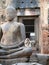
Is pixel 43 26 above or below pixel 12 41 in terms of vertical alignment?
below

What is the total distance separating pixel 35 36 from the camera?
15141 mm

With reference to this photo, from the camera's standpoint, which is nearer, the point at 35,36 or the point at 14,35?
the point at 14,35

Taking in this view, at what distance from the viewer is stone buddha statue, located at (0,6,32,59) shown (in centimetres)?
698

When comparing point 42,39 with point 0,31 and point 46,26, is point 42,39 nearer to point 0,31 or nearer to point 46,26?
point 46,26

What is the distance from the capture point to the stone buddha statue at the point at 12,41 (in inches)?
275

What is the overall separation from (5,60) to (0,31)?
2.05 ft

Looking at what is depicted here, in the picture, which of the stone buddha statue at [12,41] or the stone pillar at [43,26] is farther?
the stone pillar at [43,26]

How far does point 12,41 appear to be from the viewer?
7180 mm

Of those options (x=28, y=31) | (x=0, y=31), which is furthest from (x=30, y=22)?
(x=0, y=31)

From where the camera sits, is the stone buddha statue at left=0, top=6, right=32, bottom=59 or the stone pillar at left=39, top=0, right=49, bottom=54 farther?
the stone pillar at left=39, top=0, right=49, bottom=54

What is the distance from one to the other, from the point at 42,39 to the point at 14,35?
7.72 metres

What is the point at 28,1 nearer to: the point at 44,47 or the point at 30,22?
the point at 30,22

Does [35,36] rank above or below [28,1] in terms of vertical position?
below

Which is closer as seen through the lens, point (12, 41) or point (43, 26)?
point (12, 41)
